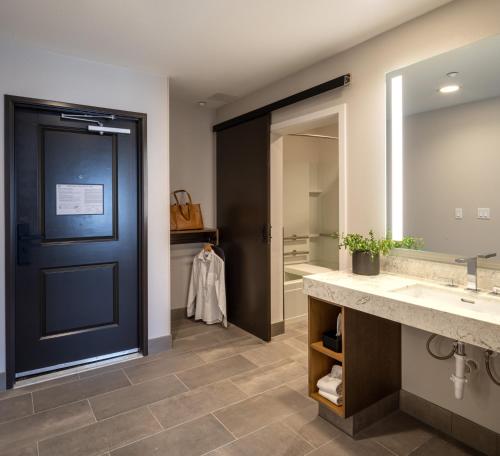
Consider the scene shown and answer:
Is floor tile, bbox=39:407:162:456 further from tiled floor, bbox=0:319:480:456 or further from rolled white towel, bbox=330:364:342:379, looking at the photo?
rolled white towel, bbox=330:364:342:379

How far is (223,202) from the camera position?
396 centimetres

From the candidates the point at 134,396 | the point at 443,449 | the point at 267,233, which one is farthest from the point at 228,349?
the point at 443,449

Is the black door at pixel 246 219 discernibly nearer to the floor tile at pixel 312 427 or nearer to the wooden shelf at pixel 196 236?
the wooden shelf at pixel 196 236

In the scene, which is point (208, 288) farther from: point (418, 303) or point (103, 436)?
point (418, 303)

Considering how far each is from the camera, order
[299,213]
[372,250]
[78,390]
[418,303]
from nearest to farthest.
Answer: [418,303], [372,250], [78,390], [299,213]

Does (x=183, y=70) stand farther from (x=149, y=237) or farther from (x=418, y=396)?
(x=418, y=396)

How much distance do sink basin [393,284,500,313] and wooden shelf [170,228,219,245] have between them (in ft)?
7.63

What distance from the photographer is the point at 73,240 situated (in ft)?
9.07

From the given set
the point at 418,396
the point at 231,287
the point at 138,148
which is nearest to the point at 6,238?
the point at 138,148

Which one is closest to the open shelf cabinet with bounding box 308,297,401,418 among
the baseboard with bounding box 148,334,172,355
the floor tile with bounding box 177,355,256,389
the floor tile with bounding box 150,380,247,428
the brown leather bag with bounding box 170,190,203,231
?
the floor tile with bounding box 150,380,247,428

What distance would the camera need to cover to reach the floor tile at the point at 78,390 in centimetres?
233

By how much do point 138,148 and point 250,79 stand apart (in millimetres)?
1154

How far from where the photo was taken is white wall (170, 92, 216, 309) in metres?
3.90

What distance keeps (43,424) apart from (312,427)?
159 centimetres
